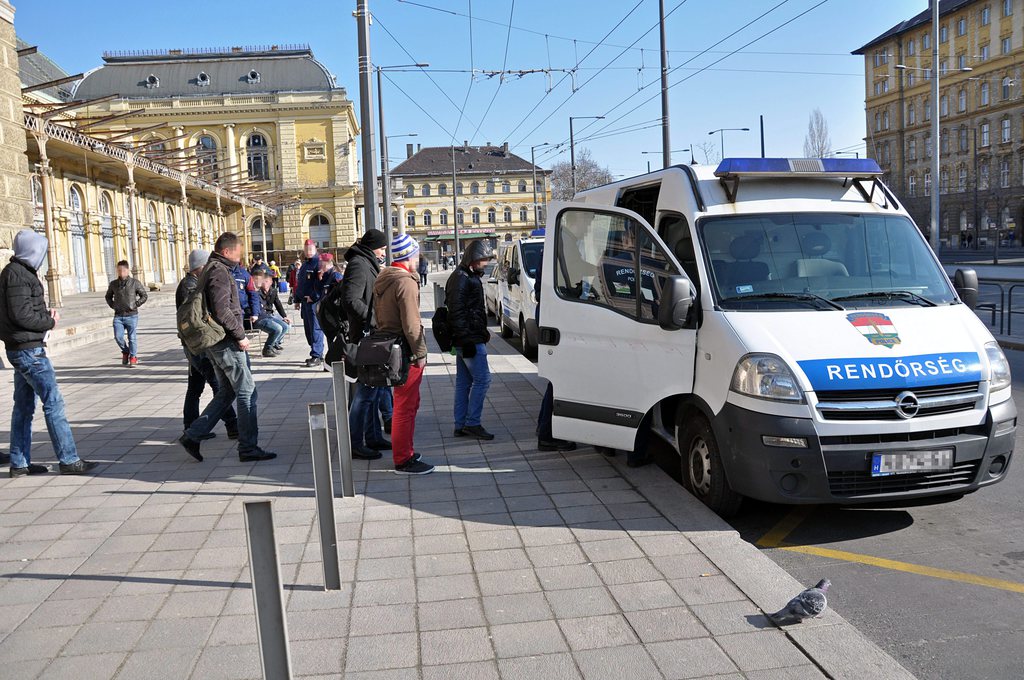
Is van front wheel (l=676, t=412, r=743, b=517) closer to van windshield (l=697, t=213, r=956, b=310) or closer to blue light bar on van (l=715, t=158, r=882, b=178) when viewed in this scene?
van windshield (l=697, t=213, r=956, b=310)

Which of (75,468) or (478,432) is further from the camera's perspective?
(478,432)

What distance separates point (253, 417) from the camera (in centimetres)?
734

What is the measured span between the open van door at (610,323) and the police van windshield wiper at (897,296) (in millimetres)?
1034

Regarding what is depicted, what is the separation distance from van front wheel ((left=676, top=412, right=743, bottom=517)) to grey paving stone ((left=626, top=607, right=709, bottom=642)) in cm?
148

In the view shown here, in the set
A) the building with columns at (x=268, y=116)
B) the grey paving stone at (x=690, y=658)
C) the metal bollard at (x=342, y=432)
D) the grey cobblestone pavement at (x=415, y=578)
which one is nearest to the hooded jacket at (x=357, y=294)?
the grey cobblestone pavement at (x=415, y=578)

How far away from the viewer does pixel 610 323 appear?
249 inches

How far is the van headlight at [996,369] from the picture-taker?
17.1 feet

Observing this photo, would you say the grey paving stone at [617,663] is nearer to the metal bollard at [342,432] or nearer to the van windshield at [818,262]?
the van windshield at [818,262]

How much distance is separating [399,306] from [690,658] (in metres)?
3.77

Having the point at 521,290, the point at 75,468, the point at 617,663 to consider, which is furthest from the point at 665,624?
the point at 521,290

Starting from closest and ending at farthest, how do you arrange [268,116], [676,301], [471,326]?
1. [676,301]
2. [471,326]
3. [268,116]

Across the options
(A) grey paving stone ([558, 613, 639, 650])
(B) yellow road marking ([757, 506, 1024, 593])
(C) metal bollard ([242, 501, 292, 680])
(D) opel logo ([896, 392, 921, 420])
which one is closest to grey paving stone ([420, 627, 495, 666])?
(A) grey paving stone ([558, 613, 639, 650])

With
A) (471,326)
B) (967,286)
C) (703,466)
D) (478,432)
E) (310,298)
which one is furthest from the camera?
(310,298)

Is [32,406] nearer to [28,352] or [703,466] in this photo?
[28,352]
